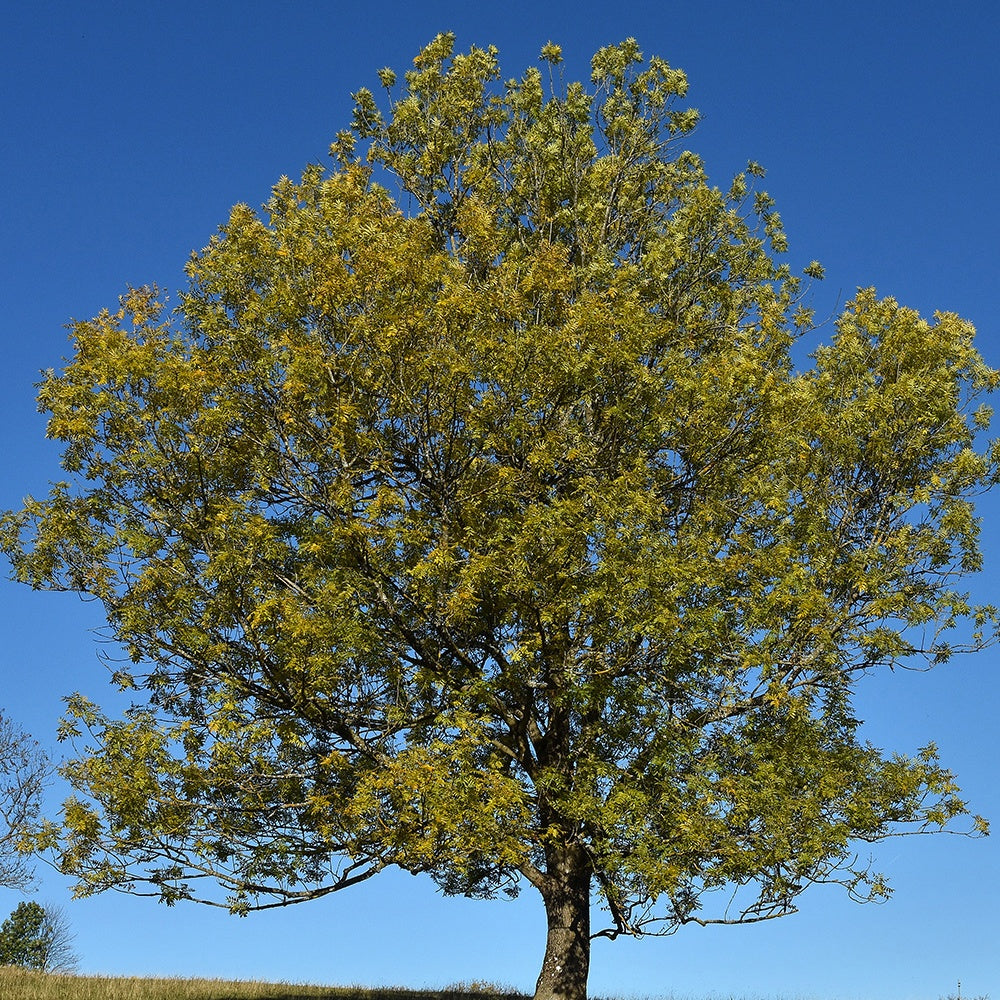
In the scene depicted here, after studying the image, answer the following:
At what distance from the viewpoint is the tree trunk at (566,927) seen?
1811 cm

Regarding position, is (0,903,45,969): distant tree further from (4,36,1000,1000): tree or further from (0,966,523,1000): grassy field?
(4,36,1000,1000): tree

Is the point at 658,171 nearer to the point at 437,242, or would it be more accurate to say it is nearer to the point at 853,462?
the point at 437,242

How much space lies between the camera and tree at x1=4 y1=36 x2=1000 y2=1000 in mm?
16188

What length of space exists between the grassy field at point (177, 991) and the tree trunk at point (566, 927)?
7.08m

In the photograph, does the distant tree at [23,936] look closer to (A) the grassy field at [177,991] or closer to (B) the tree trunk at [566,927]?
(A) the grassy field at [177,991]

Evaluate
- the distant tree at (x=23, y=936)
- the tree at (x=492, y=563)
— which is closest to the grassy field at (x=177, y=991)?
the tree at (x=492, y=563)

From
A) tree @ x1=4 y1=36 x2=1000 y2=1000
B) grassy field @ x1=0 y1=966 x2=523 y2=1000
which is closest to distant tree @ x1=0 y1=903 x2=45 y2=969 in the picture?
grassy field @ x1=0 y1=966 x2=523 y2=1000

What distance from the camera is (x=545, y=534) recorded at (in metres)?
16.3

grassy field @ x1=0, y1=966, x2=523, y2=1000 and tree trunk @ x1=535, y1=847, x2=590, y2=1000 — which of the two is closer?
tree trunk @ x1=535, y1=847, x2=590, y2=1000

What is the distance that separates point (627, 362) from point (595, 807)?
305 inches

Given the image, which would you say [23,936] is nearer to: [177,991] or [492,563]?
[177,991]

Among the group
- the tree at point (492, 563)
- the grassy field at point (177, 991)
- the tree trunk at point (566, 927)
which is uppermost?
the tree at point (492, 563)

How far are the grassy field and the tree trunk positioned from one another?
708 cm

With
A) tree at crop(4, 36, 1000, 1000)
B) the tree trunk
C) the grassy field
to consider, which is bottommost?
the grassy field
